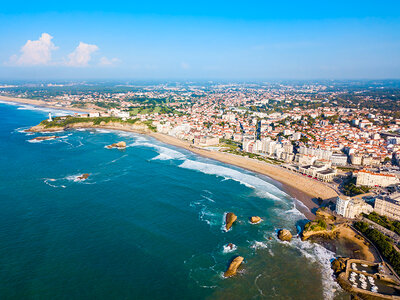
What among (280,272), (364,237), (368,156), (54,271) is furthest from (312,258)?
(368,156)

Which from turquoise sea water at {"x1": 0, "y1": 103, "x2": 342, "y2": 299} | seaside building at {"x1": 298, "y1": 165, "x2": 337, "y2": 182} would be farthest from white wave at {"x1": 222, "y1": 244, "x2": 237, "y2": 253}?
seaside building at {"x1": 298, "y1": 165, "x2": 337, "y2": 182}

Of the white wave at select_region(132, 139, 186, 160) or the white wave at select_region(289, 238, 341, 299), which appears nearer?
the white wave at select_region(289, 238, 341, 299)

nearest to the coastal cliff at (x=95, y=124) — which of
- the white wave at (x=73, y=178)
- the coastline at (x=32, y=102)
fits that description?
the white wave at (x=73, y=178)

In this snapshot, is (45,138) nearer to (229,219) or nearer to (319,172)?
(229,219)

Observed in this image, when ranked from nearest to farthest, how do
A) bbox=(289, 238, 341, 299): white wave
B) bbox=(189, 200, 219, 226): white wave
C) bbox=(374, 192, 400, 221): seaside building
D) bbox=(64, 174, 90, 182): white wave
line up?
bbox=(289, 238, 341, 299): white wave < bbox=(189, 200, 219, 226): white wave < bbox=(374, 192, 400, 221): seaside building < bbox=(64, 174, 90, 182): white wave

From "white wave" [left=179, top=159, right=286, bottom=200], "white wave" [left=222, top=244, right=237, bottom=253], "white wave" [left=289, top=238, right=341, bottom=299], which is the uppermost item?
"white wave" [left=179, top=159, right=286, bottom=200]

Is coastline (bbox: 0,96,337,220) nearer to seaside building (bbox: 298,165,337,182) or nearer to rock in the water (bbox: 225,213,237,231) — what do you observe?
seaside building (bbox: 298,165,337,182)
